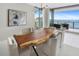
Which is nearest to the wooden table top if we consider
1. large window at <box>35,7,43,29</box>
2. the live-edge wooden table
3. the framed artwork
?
the live-edge wooden table

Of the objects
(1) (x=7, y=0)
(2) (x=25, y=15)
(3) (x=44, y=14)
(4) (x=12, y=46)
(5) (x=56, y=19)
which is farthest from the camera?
(5) (x=56, y=19)

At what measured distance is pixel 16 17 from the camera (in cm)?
259

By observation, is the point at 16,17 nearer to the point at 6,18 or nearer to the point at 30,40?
the point at 6,18

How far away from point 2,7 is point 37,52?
1614 millimetres

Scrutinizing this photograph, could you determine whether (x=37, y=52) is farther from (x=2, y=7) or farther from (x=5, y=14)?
(x=2, y=7)

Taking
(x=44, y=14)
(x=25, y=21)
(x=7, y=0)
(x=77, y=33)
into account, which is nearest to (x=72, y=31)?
(x=77, y=33)

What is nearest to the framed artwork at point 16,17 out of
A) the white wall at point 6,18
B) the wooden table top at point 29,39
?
the white wall at point 6,18

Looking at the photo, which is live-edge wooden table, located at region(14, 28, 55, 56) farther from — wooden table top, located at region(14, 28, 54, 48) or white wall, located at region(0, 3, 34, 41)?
white wall, located at region(0, 3, 34, 41)

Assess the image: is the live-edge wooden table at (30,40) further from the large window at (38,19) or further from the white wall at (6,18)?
the large window at (38,19)

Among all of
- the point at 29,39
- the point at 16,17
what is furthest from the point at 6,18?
the point at 29,39

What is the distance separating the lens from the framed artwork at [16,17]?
8.59 ft

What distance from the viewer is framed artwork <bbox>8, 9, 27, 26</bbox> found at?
262cm

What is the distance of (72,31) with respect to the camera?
6.21m

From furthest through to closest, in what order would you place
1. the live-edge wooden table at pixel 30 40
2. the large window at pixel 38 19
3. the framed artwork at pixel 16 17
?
1. the large window at pixel 38 19
2. the framed artwork at pixel 16 17
3. the live-edge wooden table at pixel 30 40
